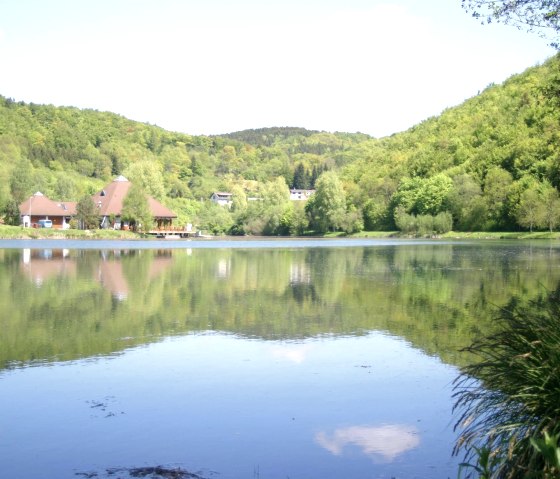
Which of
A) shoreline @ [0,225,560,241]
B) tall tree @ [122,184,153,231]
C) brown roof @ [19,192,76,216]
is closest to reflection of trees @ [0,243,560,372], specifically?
shoreline @ [0,225,560,241]

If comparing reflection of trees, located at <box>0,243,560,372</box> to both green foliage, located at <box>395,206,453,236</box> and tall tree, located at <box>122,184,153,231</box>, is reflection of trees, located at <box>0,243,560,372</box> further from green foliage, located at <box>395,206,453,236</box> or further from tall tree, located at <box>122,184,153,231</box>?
green foliage, located at <box>395,206,453,236</box>

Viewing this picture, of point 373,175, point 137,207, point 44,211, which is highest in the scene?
point 373,175

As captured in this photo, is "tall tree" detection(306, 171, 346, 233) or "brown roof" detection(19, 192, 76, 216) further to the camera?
"tall tree" detection(306, 171, 346, 233)

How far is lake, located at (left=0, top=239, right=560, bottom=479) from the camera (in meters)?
8.09

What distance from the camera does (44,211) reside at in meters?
95.3

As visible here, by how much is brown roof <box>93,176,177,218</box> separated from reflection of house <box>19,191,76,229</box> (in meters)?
3.82

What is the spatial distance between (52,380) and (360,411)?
507 centimetres

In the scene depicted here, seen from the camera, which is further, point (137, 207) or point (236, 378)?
point (137, 207)

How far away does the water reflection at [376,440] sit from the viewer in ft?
27.1

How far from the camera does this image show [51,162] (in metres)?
140

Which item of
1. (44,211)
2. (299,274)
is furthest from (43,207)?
(299,274)

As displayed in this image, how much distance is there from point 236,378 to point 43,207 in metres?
89.9

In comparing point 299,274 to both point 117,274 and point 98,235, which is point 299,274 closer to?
point 117,274

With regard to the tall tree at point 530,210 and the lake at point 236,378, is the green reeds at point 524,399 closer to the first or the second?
the lake at point 236,378
